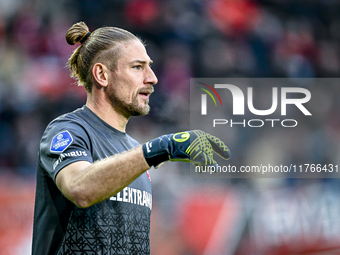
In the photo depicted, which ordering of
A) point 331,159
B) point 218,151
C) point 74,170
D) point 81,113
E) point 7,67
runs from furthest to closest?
1. point 7,67
2. point 331,159
3. point 81,113
4. point 218,151
5. point 74,170

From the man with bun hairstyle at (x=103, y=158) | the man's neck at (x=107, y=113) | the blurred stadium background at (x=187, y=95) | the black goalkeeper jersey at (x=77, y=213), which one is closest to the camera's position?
the man with bun hairstyle at (x=103, y=158)

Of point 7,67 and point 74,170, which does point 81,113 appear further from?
point 7,67

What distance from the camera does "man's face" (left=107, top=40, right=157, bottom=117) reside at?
2340mm

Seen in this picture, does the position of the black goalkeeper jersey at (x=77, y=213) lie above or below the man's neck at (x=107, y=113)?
below

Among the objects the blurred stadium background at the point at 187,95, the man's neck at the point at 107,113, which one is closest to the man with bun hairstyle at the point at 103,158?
the man's neck at the point at 107,113

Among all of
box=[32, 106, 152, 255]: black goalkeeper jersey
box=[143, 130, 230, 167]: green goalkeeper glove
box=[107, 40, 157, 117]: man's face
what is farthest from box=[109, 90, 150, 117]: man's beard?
box=[143, 130, 230, 167]: green goalkeeper glove

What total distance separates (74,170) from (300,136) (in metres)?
4.91

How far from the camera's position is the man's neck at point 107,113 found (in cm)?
231

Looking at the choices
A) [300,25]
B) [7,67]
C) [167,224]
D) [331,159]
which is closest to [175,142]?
[167,224]

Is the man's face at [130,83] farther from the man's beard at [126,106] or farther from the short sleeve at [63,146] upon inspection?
the short sleeve at [63,146]

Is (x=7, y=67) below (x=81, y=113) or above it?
above

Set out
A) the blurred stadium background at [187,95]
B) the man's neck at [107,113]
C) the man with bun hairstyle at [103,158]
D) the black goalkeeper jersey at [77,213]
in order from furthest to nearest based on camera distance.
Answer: the blurred stadium background at [187,95] → the man's neck at [107,113] → the black goalkeeper jersey at [77,213] → the man with bun hairstyle at [103,158]

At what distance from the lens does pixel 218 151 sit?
1846mm

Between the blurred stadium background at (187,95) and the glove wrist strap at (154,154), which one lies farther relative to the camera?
the blurred stadium background at (187,95)
